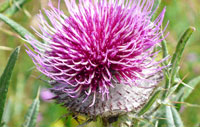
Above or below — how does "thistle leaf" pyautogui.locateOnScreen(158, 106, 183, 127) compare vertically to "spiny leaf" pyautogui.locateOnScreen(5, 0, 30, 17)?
below

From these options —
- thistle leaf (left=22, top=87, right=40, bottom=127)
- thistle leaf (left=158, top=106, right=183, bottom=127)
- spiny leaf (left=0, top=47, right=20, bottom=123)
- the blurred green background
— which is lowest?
thistle leaf (left=158, top=106, right=183, bottom=127)

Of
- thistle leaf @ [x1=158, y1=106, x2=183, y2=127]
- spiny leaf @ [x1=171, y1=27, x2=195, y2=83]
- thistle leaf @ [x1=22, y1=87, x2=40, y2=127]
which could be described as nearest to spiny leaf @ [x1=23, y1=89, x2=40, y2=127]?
thistle leaf @ [x1=22, y1=87, x2=40, y2=127]

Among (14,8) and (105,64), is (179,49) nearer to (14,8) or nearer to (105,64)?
(105,64)

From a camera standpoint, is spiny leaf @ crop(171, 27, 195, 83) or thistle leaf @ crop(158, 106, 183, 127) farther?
thistle leaf @ crop(158, 106, 183, 127)

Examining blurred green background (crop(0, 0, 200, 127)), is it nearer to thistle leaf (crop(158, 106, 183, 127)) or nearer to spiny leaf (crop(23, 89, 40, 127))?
spiny leaf (crop(23, 89, 40, 127))

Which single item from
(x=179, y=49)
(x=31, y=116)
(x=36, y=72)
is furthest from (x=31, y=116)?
(x=36, y=72)

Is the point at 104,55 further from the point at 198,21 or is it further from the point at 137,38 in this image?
the point at 198,21

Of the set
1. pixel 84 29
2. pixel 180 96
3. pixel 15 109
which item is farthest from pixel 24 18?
pixel 180 96

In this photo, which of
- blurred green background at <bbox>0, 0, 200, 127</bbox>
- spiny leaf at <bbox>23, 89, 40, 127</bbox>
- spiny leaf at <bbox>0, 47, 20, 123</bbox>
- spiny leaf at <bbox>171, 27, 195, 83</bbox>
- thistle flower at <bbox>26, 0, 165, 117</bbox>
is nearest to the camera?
spiny leaf at <bbox>171, 27, 195, 83</bbox>
